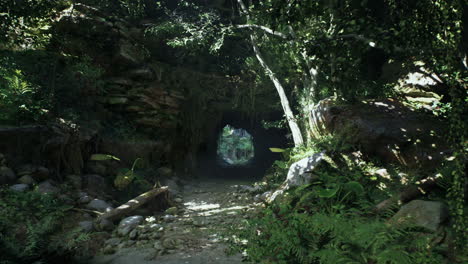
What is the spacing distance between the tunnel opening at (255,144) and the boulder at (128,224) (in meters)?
8.43

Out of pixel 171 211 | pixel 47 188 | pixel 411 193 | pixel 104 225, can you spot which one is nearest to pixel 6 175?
pixel 47 188

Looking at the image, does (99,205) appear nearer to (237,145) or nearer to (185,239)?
(185,239)

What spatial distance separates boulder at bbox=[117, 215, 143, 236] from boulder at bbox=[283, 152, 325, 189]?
3521 millimetres

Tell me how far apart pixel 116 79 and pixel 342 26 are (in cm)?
840

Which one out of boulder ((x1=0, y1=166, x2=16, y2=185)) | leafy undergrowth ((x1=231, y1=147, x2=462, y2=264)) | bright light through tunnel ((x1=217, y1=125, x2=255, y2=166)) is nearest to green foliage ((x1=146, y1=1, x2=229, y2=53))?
boulder ((x1=0, y1=166, x2=16, y2=185))

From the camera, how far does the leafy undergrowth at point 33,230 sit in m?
3.40

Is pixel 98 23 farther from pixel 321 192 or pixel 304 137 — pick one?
pixel 321 192

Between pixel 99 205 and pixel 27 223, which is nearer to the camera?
pixel 27 223

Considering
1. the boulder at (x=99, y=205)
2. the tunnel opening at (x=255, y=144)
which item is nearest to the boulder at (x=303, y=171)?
the boulder at (x=99, y=205)

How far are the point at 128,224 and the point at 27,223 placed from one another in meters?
1.64

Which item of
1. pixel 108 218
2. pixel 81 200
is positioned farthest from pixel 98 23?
pixel 108 218

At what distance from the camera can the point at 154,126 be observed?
10453mm

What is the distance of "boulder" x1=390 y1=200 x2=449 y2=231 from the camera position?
132 inches

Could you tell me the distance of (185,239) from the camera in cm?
475
